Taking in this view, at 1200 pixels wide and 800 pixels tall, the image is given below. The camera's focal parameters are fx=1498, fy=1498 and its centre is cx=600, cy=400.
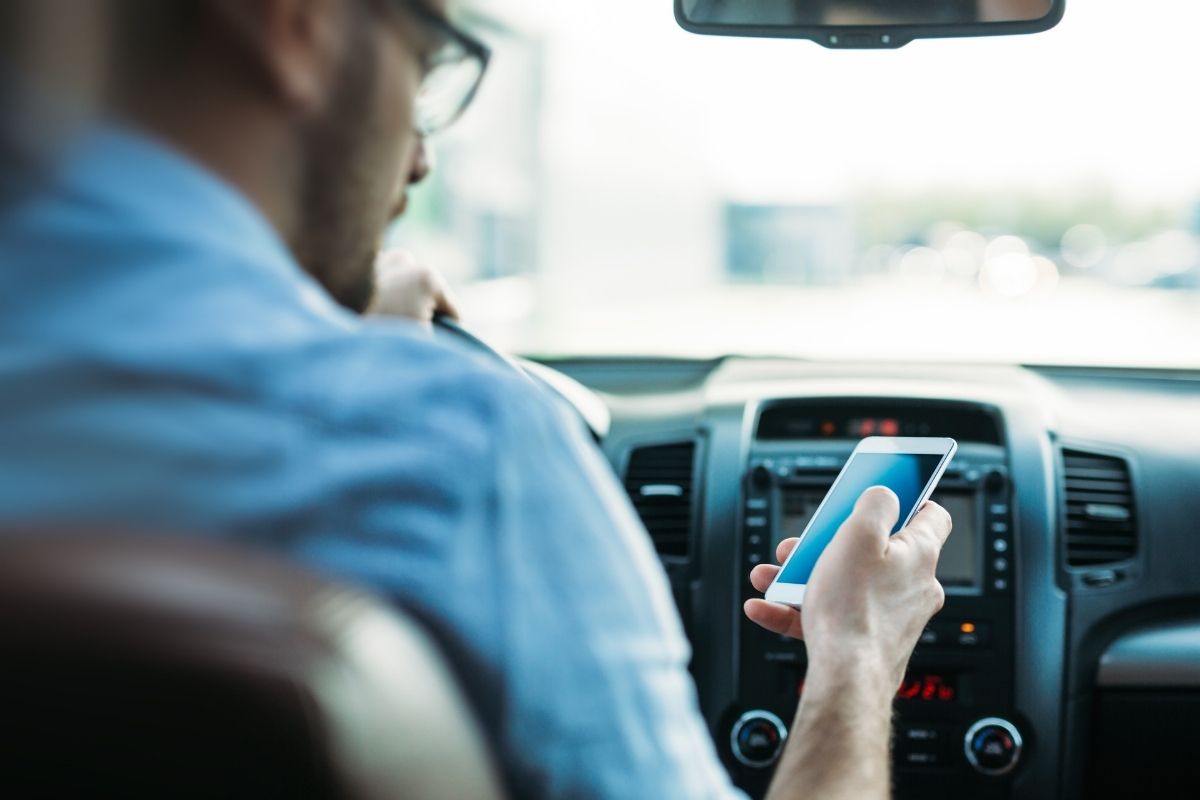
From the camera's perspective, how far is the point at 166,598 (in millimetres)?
856

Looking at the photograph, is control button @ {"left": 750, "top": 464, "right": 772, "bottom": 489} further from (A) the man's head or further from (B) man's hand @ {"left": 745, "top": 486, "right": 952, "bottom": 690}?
(A) the man's head

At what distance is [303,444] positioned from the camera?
1.04m

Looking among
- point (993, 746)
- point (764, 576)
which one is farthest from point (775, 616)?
point (993, 746)

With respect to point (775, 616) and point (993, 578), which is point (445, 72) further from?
point (993, 578)

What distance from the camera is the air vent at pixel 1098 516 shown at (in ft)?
11.1

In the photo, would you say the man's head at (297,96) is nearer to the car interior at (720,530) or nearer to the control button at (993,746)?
the car interior at (720,530)

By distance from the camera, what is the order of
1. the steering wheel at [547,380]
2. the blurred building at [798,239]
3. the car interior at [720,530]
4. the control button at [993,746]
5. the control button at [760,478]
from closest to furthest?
1. the car interior at [720,530]
2. the steering wheel at [547,380]
3. the control button at [993,746]
4. the control button at [760,478]
5. the blurred building at [798,239]

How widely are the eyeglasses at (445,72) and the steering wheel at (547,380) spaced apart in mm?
723

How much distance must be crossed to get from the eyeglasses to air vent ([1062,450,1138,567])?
2186mm

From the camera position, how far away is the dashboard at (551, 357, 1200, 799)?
327cm

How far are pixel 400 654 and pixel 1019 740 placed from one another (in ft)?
8.54

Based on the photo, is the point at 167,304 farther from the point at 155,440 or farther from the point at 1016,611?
the point at 1016,611

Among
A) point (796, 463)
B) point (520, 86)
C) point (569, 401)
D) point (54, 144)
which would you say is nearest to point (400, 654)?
point (54, 144)

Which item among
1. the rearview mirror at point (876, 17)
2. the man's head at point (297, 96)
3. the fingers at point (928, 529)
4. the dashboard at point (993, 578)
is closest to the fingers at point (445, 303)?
the rearview mirror at point (876, 17)
